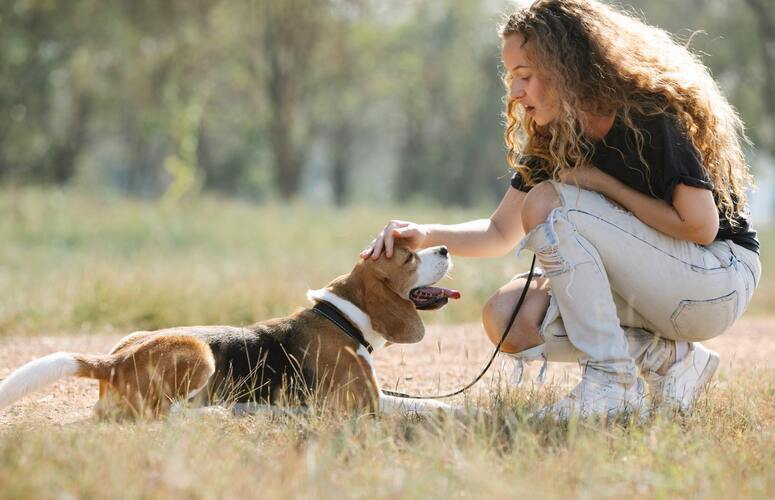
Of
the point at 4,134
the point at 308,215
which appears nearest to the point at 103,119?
the point at 4,134

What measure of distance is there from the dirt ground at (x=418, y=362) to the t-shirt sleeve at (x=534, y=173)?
0.97 m

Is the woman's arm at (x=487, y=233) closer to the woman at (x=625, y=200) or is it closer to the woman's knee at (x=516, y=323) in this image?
the woman's knee at (x=516, y=323)

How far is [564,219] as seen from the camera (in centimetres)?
418

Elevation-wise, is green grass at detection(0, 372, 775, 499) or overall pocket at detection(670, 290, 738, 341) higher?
overall pocket at detection(670, 290, 738, 341)

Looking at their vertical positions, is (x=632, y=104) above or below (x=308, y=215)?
above

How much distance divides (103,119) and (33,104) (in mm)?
12154

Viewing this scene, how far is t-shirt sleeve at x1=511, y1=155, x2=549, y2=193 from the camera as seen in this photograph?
15.5 ft

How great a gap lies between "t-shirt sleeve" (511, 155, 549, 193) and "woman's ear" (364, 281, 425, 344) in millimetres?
916

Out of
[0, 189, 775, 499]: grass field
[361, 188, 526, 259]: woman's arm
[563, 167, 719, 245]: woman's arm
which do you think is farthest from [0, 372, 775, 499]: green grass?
[361, 188, 526, 259]: woman's arm

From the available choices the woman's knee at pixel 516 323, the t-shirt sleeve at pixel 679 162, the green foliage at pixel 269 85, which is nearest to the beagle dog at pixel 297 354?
the woman's knee at pixel 516 323

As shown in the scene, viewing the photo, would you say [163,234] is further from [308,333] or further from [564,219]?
[564,219]

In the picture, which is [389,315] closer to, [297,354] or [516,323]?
[297,354]

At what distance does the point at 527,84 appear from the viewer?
4352mm

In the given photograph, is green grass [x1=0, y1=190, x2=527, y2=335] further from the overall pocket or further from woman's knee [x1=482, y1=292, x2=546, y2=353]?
the overall pocket
